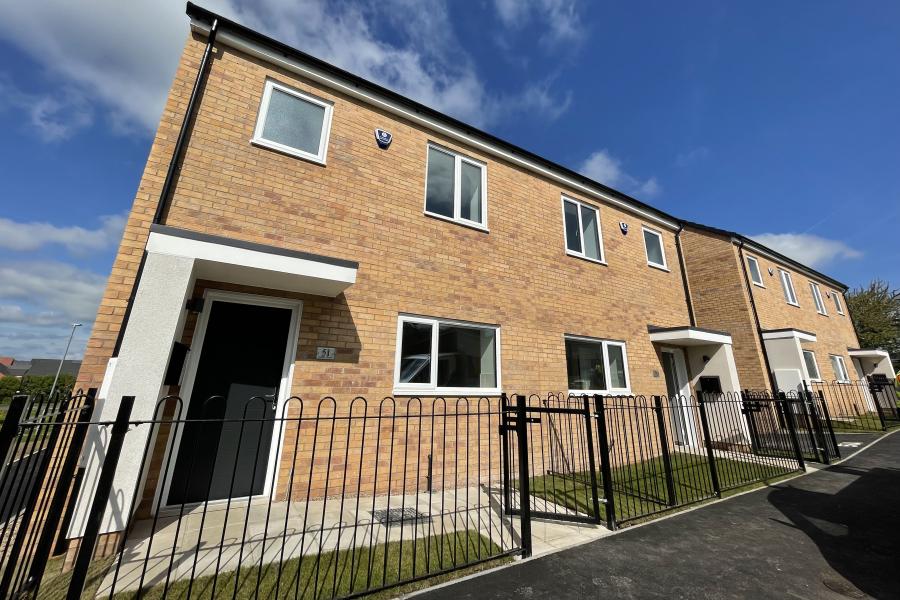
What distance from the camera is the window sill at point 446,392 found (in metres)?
5.40

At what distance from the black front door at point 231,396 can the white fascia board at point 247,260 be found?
636 millimetres

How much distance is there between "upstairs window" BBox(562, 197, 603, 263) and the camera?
28.7 feet

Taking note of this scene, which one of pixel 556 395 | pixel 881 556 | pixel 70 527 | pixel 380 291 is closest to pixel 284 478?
pixel 70 527

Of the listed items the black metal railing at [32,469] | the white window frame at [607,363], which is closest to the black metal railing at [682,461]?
the white window frame at [607,363]

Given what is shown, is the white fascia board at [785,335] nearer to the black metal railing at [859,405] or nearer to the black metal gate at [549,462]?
the black metal railing at [859,405]

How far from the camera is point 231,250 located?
4.03m

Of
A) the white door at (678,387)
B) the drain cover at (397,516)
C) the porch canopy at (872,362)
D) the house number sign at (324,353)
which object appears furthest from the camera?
the porch canopy at (872,362)

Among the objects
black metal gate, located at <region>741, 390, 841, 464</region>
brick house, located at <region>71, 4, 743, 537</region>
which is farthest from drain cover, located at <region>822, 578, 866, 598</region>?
brick house, located at <region>71, 4, 743, 537</region>

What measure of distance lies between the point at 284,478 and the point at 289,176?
4.17 metres

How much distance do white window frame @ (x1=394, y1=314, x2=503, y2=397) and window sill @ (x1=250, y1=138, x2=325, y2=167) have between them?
9.08 feet

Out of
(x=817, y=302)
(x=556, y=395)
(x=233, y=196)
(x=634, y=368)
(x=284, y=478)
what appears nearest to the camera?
(x=284, y=478)

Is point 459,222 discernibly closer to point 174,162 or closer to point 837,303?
point 174,162

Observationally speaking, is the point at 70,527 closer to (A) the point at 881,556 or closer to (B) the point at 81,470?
(B) the point at 81,470

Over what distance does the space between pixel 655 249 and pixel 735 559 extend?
29.8 ft
